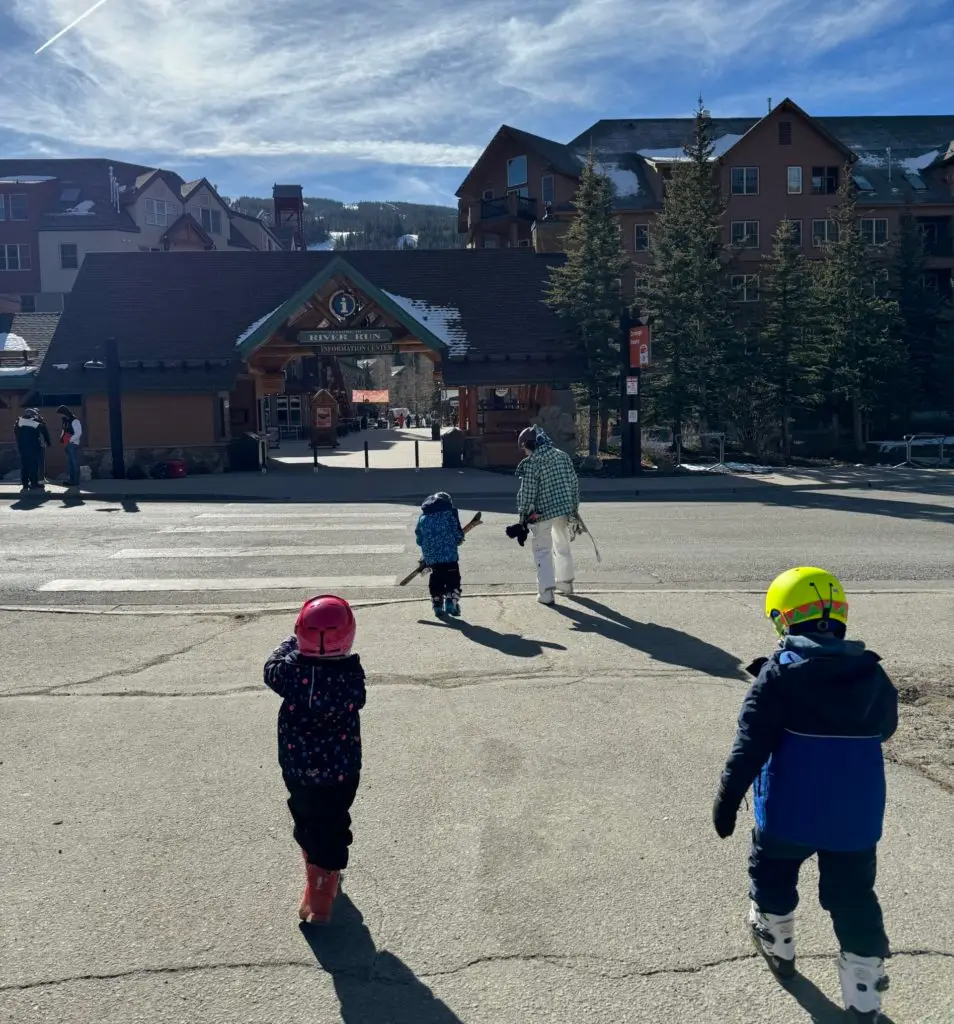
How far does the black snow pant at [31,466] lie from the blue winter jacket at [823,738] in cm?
2016

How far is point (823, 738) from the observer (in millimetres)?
3211

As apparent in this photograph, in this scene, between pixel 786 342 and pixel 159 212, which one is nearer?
pixel 786 342

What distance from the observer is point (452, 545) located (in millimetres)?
8953

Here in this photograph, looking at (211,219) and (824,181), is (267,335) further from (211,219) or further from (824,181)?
(211,219)

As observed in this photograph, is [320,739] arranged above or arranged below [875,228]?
below

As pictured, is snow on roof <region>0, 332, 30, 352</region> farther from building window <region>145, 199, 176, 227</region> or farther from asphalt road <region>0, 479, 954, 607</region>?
building window <region>145, 199, 176, 227</region>

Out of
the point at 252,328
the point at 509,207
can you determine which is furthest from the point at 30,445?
the point at 509,207

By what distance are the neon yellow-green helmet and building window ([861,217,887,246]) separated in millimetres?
51282

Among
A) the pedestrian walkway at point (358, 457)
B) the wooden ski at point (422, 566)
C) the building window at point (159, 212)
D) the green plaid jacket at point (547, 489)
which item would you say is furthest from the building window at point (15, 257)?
the green plaid jacket at point (547, 489)

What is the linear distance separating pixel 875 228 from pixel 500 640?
4815cm

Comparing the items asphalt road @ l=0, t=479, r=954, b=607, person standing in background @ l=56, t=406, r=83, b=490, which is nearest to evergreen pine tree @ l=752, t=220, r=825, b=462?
asphalt road @ l=0, t=479, r=954, b=607

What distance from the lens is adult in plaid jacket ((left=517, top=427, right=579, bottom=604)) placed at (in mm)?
9312

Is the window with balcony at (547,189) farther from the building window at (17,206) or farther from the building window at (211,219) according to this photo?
the building window at (17,206)

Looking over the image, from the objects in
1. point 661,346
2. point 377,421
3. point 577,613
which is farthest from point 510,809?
point 377,421
